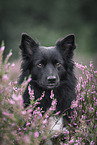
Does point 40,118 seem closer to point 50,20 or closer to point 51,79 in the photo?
point 51,79

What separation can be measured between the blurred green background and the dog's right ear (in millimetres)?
25069

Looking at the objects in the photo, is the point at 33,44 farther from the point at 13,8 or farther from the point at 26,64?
the point at 13,8

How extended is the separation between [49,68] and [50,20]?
31.3 metres

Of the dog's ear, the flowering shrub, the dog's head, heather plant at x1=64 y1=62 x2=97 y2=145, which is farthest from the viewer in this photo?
the dog's ear

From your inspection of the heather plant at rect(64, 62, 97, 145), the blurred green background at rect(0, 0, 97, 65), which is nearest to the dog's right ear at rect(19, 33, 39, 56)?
the heather plant at rect(64, 62, 97, 145)

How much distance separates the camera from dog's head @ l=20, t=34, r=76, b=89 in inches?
151

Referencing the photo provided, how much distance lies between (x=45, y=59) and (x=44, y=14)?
106ft

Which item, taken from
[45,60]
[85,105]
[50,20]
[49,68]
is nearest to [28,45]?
[45,60]

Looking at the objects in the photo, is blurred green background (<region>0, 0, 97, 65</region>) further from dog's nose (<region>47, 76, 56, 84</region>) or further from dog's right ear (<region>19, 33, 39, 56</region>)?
dog's nose (<region>47, 76, 56, 84</region>)

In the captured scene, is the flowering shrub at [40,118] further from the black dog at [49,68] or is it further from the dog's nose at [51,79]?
the dog's nose at [51,79]

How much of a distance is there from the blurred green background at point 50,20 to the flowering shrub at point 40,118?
25786 millimetres

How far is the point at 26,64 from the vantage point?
161 inches

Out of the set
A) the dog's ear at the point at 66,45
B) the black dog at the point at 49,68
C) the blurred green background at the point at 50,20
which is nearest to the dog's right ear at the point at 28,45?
the black dog at the point at 49,68

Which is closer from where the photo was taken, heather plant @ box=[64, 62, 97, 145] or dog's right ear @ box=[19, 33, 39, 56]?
heather plant @ box=[64, 62, 97, 145]
